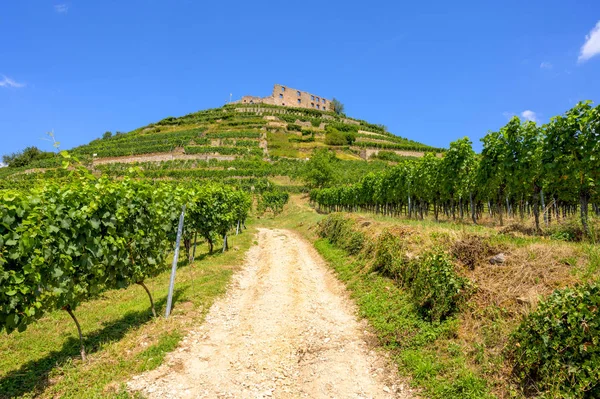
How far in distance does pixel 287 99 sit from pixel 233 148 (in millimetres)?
56299

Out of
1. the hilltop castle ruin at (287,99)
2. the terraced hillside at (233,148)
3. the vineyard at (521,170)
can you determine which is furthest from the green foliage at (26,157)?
the vineyard at (521,170)

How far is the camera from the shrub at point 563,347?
376cm

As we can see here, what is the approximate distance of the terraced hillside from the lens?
6072 centimetres

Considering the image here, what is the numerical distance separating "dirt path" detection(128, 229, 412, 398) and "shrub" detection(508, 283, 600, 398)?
1.81 metres

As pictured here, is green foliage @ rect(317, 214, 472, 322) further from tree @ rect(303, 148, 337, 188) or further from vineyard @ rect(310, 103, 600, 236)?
tree @ rect(303, 148, 337, 188)

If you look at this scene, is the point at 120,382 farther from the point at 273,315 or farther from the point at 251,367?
the point at 273,315

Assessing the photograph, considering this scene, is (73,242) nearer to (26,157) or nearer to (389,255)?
(389,255)

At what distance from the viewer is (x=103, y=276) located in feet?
21.3

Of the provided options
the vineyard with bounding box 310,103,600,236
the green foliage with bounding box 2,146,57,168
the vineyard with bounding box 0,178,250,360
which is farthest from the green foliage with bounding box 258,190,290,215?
the green foliage with bounding box 2,146,57,168

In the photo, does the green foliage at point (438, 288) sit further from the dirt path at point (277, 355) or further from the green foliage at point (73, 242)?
the green foliage at point (73, 242)

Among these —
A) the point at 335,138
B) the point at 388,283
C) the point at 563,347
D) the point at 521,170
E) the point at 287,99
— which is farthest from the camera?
the point at 287,99

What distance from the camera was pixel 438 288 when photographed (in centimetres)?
664

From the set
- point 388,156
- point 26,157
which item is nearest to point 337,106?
point 388,156

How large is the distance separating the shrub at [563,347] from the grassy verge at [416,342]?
2.35 ft
